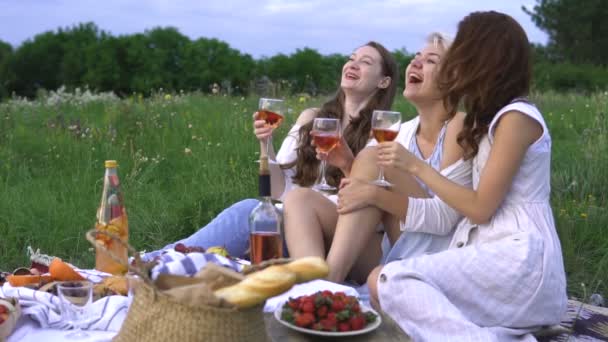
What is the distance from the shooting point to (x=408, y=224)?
133 inches

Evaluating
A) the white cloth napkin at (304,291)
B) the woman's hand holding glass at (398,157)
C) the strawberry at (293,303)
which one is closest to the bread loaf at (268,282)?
the strawberry at (293,303)

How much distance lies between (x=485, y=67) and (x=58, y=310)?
6.26 feet

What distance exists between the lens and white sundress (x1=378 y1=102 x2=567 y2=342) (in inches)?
111

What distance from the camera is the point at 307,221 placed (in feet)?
11.6

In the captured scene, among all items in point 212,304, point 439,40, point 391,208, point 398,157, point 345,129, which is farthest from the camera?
point 345,129

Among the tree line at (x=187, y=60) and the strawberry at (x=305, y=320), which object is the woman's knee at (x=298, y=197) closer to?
the strawberry at (x=305, y=320)

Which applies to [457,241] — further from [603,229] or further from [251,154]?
[251,154]

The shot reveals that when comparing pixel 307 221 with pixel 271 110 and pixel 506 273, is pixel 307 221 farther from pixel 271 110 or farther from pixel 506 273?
pixel 506 273

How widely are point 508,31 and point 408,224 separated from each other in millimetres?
943

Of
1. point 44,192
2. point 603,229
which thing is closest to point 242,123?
point 44,192

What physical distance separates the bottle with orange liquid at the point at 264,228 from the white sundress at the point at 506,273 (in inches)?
19.4

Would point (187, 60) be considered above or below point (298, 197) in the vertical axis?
above

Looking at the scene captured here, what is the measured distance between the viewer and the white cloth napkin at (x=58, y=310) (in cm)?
214

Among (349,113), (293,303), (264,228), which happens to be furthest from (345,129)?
(293,303)
